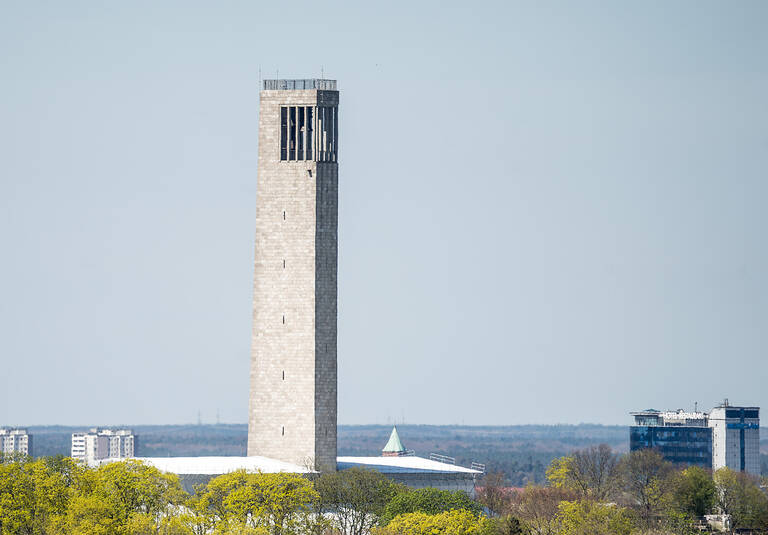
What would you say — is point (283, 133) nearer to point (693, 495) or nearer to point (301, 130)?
point (301, 130)

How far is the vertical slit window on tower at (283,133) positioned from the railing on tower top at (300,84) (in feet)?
5.17

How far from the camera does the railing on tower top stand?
12088 cm

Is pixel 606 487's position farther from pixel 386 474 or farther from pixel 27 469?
pixel 27 469

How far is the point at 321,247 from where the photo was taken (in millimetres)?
118438

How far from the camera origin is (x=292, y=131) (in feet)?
395

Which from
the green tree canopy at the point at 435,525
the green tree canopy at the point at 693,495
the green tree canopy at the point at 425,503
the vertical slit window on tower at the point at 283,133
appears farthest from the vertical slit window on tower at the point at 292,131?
the green tree canopy at the point at 693,495

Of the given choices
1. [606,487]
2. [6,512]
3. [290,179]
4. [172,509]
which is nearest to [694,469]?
[606,487]

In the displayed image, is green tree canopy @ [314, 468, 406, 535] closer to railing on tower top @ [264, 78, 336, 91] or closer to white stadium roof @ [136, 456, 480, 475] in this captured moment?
white stadium roof @ [136, 456, 480, 475]

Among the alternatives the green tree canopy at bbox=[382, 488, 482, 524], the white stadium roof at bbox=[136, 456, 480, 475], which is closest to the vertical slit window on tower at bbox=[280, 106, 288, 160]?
the white stadium roof at bbox=[136, 456, 480, 475]

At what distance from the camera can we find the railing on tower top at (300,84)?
397 ft

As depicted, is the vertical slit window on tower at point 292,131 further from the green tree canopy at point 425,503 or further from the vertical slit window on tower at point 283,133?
the green tree canopy at point 425,503

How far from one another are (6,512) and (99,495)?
6.08m

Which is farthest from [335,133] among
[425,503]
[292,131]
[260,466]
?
[425,503]

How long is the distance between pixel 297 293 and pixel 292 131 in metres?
10.7
